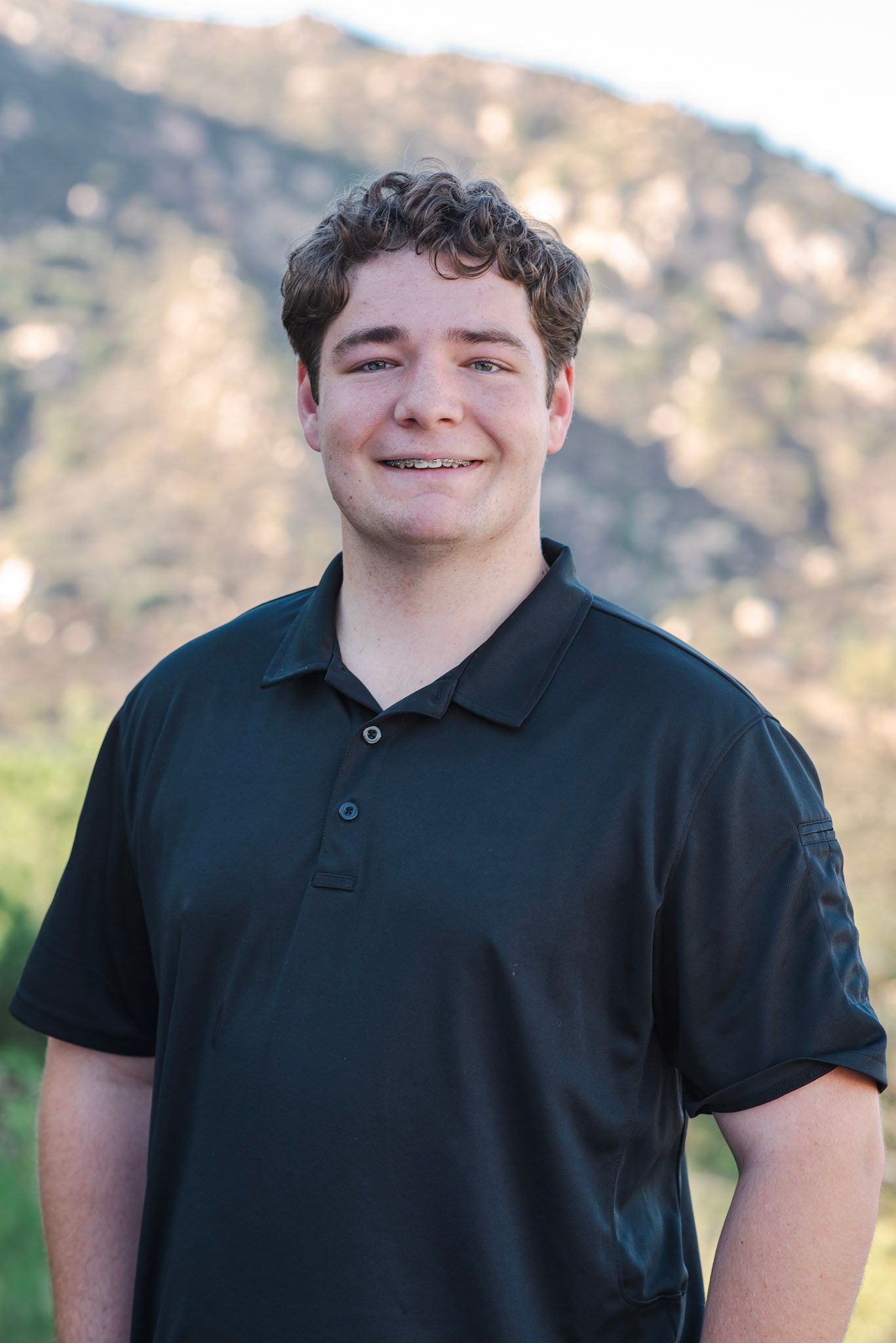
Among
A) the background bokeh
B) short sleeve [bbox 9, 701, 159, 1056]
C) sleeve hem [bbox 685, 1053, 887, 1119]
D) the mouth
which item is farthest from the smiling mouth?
the background bokeh

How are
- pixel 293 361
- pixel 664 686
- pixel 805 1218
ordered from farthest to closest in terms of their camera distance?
pixel 293 361 < pixel 664 686 < pixel 805 1218

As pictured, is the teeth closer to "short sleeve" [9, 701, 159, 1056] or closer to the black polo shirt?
the black polo shirt

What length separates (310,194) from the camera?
199 ft

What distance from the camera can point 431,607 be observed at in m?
1.48

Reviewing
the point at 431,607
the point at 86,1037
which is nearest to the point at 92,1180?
the point at 86,1037

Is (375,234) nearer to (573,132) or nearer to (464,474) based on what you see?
(464,474)

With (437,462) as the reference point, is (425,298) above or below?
above

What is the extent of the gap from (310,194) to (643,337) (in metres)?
17.4

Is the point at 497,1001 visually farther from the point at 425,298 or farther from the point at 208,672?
the point at 425,298

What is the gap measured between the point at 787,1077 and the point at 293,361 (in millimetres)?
46772

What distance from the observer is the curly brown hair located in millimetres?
1499

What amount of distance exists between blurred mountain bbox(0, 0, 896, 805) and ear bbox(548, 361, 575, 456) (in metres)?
26.2

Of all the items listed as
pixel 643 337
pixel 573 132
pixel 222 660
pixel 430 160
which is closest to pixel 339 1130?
pixel 222 660

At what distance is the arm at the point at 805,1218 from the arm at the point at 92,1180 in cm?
74
